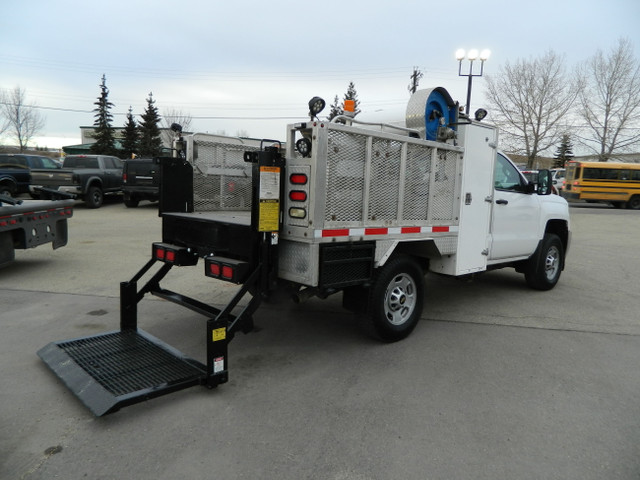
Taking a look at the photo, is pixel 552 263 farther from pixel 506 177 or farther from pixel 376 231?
pixel 376 231

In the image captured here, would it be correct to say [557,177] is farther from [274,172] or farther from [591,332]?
[274,172]

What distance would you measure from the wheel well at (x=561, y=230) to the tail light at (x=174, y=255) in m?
5.56

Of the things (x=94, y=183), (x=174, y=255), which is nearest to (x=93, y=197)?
(x=94, y=183)

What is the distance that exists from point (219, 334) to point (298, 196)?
1238 millimetres

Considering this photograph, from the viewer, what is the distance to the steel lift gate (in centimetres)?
344

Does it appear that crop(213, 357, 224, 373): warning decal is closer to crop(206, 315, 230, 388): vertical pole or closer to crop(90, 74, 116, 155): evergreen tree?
crop(206, 315, 230, 388): vertical pole

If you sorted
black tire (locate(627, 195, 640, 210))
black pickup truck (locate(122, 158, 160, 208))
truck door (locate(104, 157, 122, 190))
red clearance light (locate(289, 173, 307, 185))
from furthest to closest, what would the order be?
black tire (locate(627, 195, 640, 210)), truck door (locate(104, 157, 122, 190)), black pickup truck (locate(122, 158, 160, 208)), red clearance light (locate(289, 173, 307, 185))

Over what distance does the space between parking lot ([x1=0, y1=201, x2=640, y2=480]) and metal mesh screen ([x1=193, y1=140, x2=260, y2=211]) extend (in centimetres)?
133

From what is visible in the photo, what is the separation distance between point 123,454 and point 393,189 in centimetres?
296

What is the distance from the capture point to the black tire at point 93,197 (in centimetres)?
1797

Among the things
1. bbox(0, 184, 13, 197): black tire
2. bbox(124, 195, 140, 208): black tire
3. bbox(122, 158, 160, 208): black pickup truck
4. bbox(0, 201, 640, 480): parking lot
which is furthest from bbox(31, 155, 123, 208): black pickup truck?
bbox(0, 201, 640, 480): parking lot

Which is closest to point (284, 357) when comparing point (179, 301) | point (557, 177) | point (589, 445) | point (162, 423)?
point (179, 301)

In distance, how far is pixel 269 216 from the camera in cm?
377

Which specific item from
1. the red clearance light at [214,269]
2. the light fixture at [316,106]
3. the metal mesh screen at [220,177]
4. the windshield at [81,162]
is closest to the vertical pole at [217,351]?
the red clearance light at [214,269]
